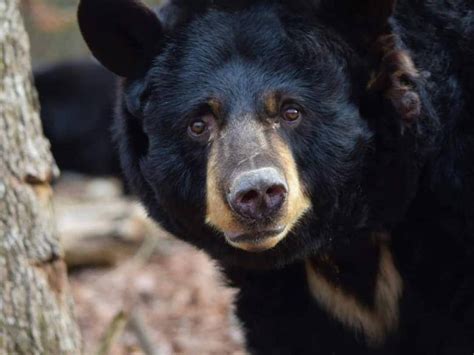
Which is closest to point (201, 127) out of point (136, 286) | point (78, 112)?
point (136, 286)

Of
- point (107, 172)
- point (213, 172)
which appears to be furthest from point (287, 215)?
point (107, 172)

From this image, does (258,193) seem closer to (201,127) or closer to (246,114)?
(246,114)

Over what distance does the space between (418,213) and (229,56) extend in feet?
3.85

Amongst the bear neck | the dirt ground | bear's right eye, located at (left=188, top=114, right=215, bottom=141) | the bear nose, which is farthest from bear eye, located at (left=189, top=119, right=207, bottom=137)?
the dirt ground

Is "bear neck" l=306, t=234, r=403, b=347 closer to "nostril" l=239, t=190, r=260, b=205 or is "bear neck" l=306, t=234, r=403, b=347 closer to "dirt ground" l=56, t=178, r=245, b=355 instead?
"nostril" l=239, t=190, r=260, b=205

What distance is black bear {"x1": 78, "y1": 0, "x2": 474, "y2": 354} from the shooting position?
4816 millimetres

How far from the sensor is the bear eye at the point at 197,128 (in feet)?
15.9

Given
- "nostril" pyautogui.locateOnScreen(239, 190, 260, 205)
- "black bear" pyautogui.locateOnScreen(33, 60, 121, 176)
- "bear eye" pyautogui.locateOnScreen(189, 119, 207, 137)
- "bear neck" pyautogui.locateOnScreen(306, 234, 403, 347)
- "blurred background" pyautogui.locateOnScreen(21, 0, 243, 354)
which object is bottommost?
"black bear" pyautogui.locateOnScreen(33, 60, 121, 176)

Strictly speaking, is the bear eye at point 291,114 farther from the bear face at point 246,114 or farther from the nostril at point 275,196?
the nostril at point 275,196

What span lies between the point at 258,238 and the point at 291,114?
2.06ft

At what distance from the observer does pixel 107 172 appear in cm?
1809

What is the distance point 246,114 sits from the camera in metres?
4.69

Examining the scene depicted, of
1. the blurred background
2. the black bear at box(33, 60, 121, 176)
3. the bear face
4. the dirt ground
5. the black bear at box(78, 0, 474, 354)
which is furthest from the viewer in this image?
the black bear at box(33, 60, 121, 176)

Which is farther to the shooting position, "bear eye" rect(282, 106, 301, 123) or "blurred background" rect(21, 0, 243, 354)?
"blurred background" rect(21, 0, 243, 354)
